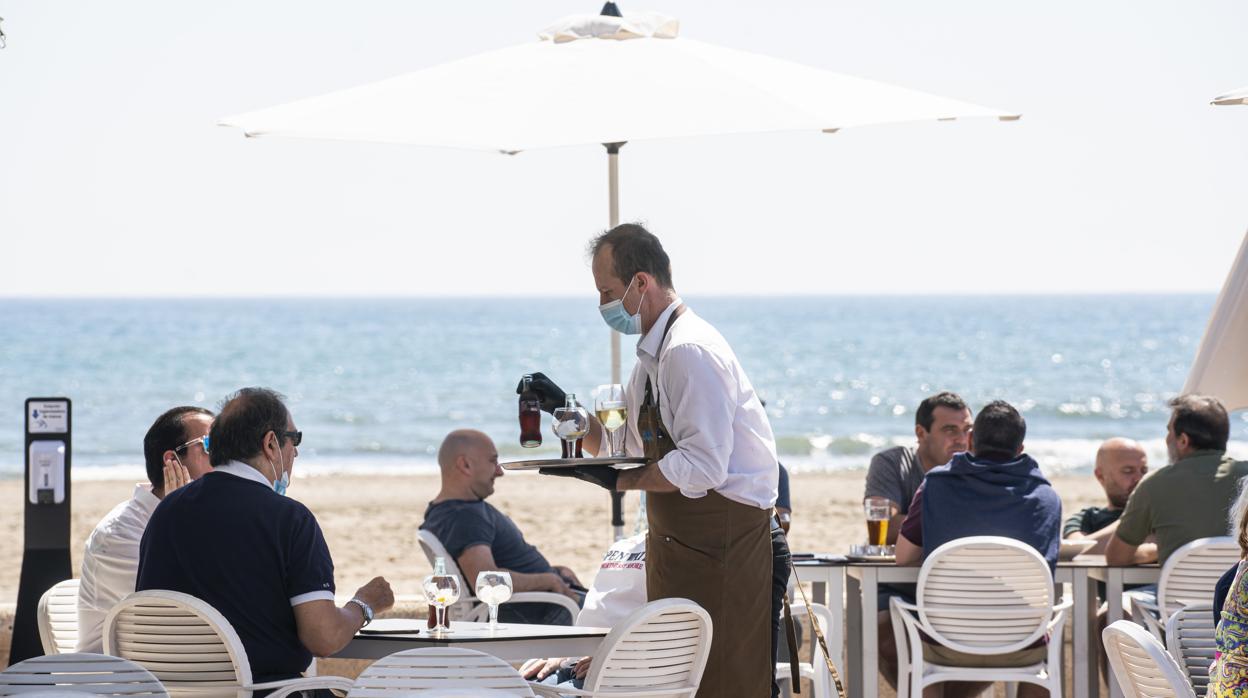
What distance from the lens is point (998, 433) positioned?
17.8ft

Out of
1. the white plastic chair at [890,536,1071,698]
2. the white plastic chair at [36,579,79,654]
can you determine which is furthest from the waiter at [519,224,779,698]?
the white plastic chair at [36,579,79,654]

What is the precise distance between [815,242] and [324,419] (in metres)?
28.3

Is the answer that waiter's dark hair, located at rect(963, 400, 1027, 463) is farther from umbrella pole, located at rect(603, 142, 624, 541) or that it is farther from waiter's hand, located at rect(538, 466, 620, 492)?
waiter's hand, located at rect(538, 466, 620, 492)

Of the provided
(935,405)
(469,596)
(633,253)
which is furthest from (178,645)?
(935,405)

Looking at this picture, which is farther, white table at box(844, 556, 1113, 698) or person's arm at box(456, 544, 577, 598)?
person's arm at box(456, 544, 577, 598)

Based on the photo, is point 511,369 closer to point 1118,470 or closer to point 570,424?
point 1118,470

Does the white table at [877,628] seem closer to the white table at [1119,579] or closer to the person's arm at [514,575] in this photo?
the white table at [1119,579]

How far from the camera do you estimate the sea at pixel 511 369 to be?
2773cm

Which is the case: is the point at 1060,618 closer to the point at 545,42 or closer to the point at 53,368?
the point at 545,42

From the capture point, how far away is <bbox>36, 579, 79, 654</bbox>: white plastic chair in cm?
431

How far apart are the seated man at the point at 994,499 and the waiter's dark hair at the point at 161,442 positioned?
2560mm

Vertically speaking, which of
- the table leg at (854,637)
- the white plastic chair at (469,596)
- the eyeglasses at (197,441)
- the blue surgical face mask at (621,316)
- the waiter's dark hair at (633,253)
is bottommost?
the table leg at (854,637)

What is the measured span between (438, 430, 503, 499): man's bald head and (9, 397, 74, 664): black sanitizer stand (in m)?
1.62

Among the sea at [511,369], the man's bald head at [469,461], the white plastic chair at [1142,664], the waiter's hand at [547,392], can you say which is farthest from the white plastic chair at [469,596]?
the sea at [511,369]
